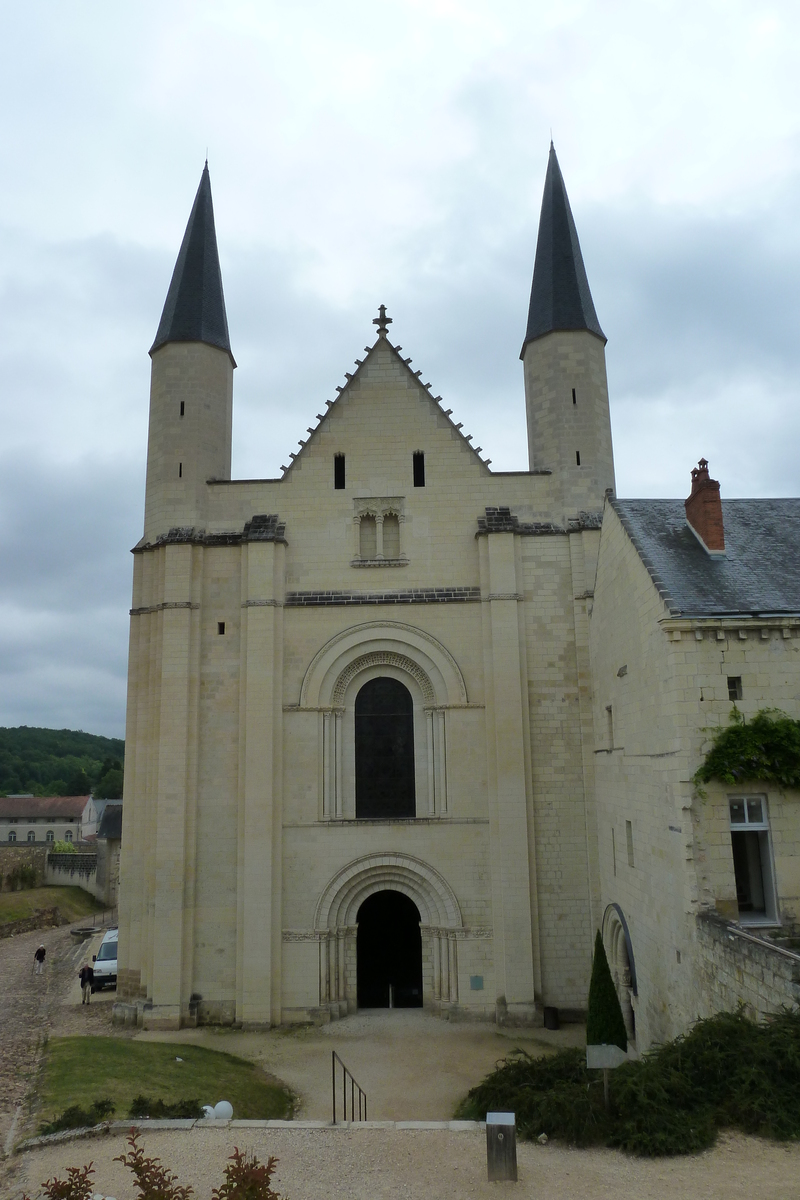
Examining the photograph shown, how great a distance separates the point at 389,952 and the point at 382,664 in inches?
272

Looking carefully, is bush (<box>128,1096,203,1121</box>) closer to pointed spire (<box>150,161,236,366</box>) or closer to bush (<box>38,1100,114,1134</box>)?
bush (<box>38,1100,114,1134</box>)

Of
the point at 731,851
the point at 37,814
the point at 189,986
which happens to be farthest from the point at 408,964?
the point at 37,814

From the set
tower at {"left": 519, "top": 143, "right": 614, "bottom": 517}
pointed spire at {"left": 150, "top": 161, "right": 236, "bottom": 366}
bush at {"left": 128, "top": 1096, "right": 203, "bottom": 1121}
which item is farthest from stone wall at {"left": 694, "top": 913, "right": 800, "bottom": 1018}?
pointed spire at {"left": 150, "top": 161, "right": 236, "bottom": 366}

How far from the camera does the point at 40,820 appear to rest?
7312 centimetres

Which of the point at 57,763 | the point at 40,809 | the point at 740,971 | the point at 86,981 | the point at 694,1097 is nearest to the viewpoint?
the point at 694,1097

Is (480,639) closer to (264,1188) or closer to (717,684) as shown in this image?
(717,684)

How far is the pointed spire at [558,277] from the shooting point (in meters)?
21.5

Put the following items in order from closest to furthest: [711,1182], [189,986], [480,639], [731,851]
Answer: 1. [711,1182]
2. [731,851]
3. [189,986]
4. [480,639]

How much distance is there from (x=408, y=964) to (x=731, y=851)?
31.8ft

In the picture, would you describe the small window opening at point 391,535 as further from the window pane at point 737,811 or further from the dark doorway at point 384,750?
the window pane at point 737,811

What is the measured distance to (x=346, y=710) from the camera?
19656 mm

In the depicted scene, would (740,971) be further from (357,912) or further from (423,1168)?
(357,912)

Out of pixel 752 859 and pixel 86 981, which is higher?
pixel 752 859

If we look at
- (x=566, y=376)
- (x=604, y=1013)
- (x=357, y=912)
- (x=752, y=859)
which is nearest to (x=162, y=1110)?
(x=604, y=1013)
